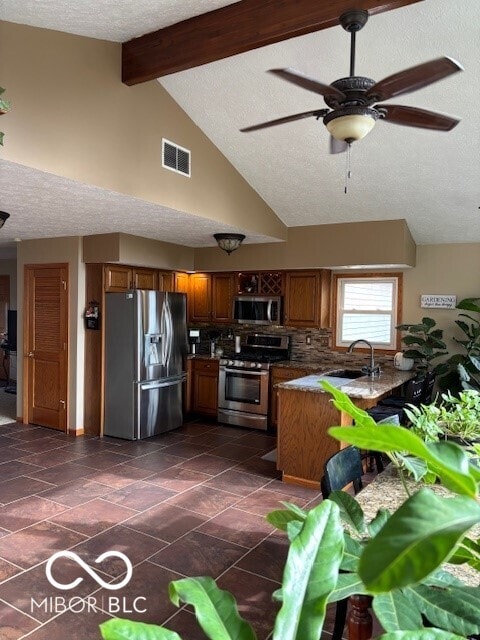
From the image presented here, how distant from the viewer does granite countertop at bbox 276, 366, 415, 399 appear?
13.3ft

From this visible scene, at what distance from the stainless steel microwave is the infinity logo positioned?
3.75m

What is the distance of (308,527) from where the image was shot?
787mm

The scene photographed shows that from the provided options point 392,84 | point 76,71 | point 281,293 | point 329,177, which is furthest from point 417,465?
point 281,293

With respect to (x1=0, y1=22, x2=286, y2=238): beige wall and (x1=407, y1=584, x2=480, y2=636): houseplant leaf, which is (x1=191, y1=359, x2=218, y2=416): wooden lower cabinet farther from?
(x1=407, y1=584, x2=480, y2=636): houseplant leaf

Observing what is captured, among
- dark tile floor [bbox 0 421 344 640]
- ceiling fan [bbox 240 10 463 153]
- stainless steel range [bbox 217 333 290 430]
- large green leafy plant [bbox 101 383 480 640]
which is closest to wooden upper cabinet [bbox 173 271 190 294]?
stainless steel range [bbox 217 333 290 430]

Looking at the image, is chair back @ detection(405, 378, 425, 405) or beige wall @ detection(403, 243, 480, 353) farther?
beige wall @ detection(403, 243, 480, 353)

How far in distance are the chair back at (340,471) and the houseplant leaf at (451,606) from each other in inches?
46.5

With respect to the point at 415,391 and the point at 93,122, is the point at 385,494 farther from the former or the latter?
the point at 93,122

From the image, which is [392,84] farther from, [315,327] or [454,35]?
[315,327]

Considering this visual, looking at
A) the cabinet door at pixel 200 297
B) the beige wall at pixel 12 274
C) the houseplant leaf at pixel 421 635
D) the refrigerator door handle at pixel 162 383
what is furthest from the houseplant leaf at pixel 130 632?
the beige wall at pixel 12 274

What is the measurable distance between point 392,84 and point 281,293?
4.24m

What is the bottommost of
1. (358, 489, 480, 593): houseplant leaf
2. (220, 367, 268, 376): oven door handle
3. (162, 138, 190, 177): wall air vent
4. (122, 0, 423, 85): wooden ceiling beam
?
(220, 367, 268, 376): oven door handle

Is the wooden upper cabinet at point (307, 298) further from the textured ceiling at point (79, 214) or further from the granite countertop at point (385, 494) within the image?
the granite countertop at point (385, 494)

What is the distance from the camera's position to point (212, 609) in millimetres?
767
